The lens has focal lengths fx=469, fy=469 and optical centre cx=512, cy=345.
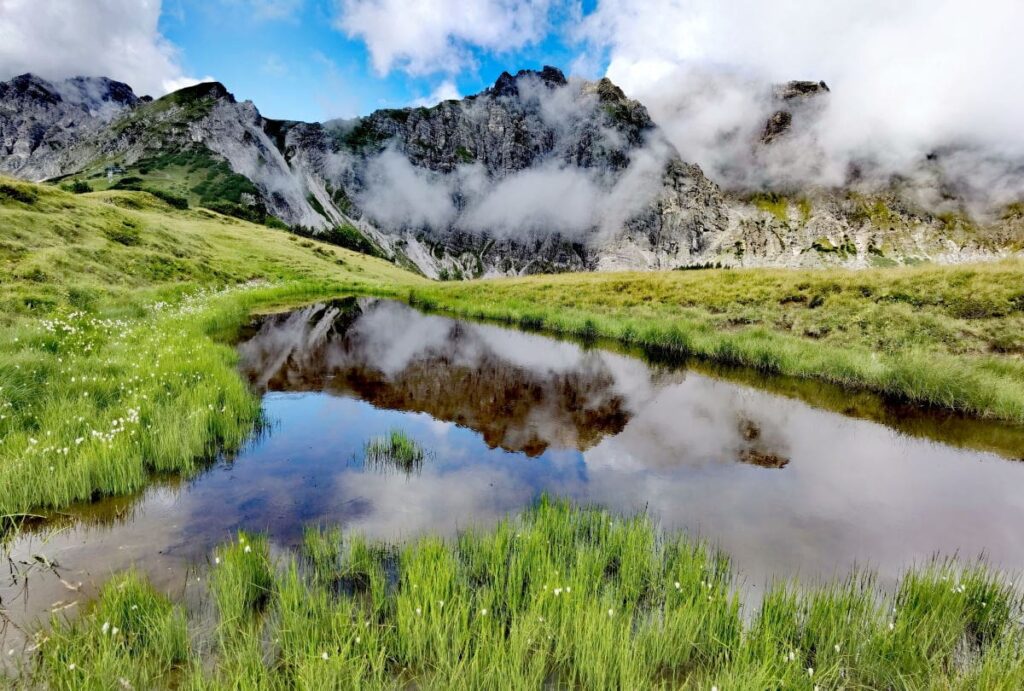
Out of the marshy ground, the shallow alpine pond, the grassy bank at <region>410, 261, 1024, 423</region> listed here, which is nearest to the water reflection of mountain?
the shallow alpine pond

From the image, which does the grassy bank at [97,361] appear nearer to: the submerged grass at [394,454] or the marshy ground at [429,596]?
the marshy ground at [429,596]

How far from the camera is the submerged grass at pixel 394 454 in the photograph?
11266 mm

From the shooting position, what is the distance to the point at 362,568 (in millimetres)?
6723

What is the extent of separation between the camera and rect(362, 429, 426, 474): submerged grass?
11266 millimetres

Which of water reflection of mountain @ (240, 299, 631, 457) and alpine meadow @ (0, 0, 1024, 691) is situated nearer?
alpine meadow @ (0, 0, 1024, 691)

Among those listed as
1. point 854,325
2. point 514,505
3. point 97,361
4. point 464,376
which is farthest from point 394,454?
point 854,325

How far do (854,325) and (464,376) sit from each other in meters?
21.8

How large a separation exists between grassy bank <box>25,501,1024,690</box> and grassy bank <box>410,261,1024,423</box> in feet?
48.4

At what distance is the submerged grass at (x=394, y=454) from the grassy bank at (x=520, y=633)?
4.50 metres

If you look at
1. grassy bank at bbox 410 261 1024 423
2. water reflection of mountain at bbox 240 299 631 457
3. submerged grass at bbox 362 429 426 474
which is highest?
grassy bank at bbox 410 261 1024 423

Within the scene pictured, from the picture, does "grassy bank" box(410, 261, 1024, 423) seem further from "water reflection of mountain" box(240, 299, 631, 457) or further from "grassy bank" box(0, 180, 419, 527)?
"grassy bank" box(0, 180, 419, 527)

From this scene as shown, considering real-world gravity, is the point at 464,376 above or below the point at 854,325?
below

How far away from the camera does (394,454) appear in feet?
38.8

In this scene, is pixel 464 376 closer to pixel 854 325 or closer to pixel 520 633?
pixel 520 633
